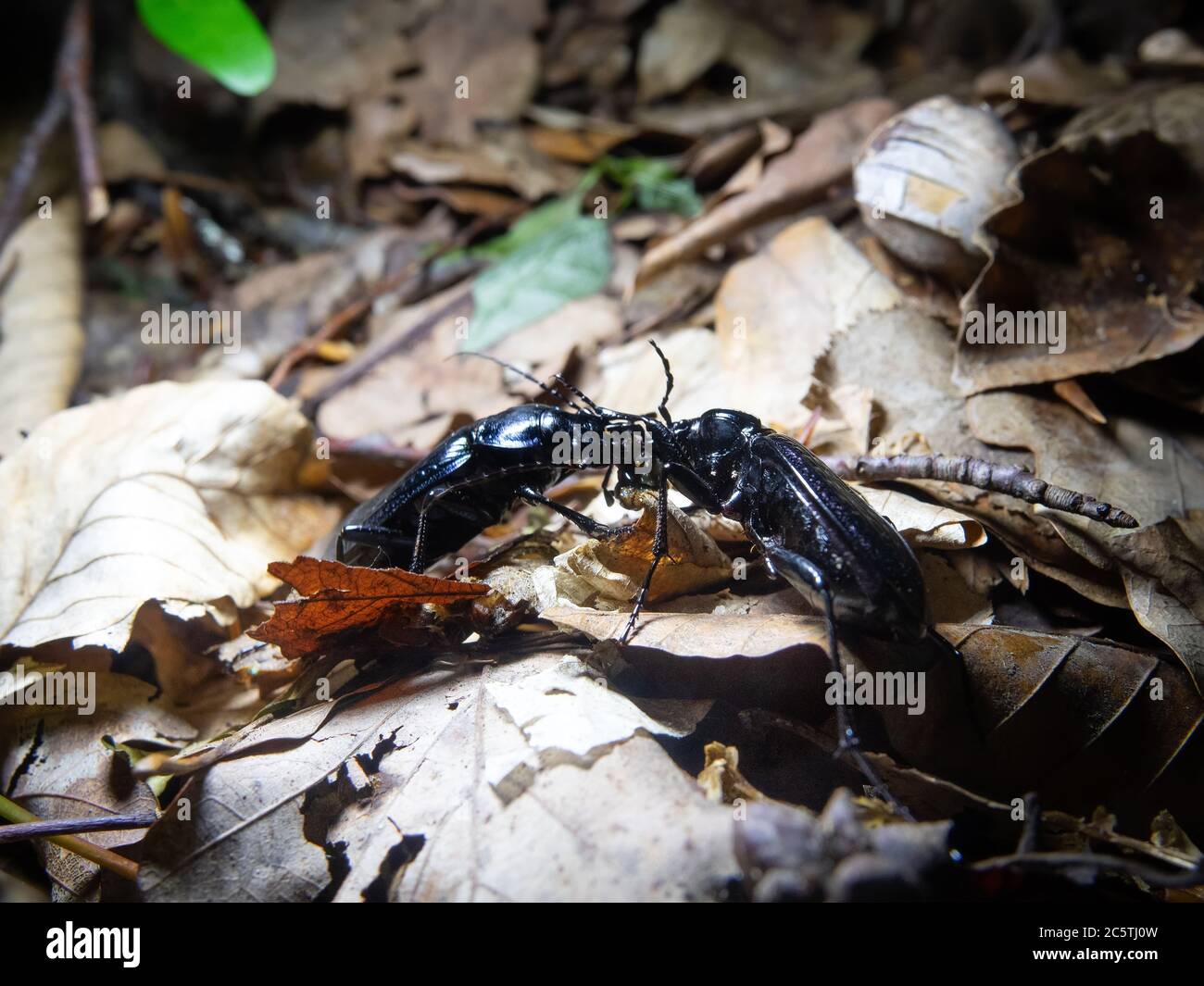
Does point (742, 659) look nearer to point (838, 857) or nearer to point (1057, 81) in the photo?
point (838, 857)

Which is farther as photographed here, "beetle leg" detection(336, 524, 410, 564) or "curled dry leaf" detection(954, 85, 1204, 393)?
"beetle leg" detection(336, 524, 410, 564)

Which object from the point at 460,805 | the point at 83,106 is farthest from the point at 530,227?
the point at 460,805

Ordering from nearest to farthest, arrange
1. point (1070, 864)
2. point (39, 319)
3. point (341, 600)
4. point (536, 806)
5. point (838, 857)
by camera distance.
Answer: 1. point (838, 857)
2. point (1070, 864)
3. point (536, 806)
4. point (341, 600)
5. point (39, 319)

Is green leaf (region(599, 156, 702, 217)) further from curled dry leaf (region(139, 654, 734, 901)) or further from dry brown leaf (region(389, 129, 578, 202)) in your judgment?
curled dry leaf (region(139, 654, 734, 901))

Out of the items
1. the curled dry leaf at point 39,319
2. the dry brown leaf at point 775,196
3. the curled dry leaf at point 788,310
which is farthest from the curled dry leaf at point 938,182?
the curled dry leaf at point 39,319

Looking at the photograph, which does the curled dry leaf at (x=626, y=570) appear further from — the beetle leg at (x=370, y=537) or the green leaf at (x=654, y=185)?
the green leaf at (x=654, y=185)

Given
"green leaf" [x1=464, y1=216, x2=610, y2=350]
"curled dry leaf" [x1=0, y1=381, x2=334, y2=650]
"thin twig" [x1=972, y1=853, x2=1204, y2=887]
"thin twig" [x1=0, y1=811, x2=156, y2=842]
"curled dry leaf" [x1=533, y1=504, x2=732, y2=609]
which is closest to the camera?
"thin twig" [x1=972, y1=853, x2=1204, y2=887]

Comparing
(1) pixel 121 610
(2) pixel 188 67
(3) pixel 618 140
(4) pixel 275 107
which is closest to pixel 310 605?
(1) pixel 121 610

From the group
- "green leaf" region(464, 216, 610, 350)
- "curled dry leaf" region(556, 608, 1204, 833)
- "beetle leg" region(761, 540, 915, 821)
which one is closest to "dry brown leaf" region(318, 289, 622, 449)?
"green leaf" region(464, 216, 610, 350)
